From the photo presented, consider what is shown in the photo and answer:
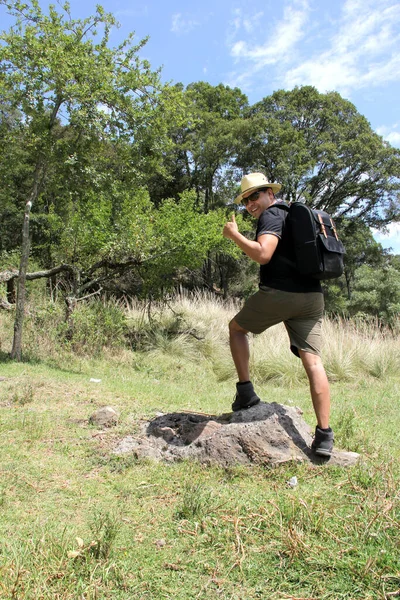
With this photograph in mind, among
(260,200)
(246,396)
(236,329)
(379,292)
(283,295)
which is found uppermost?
(260,200)

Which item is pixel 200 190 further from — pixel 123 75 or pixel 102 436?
pixel 102 436

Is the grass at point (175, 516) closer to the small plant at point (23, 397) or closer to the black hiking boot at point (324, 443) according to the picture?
the small plant at point (23, 397)

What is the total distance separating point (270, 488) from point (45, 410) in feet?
8.74

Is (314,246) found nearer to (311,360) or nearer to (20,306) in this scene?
(311,360)

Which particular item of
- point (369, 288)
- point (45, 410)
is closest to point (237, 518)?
point (45, 410)

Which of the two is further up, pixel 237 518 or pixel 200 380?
pixel 237 518

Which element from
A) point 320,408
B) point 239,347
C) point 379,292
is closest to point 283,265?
point 239,347

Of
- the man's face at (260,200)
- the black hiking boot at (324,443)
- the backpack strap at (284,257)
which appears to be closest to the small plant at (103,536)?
the black hiking boot at (324,443)

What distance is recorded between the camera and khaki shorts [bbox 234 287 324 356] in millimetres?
3338

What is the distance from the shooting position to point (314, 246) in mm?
3189

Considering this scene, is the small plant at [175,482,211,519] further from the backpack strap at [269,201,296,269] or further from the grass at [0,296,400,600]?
the backpack strap at [269,201,296,269]

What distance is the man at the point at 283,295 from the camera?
10.5 feet

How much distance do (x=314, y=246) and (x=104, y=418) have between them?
2437mm

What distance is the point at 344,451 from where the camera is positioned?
342 centimetres
